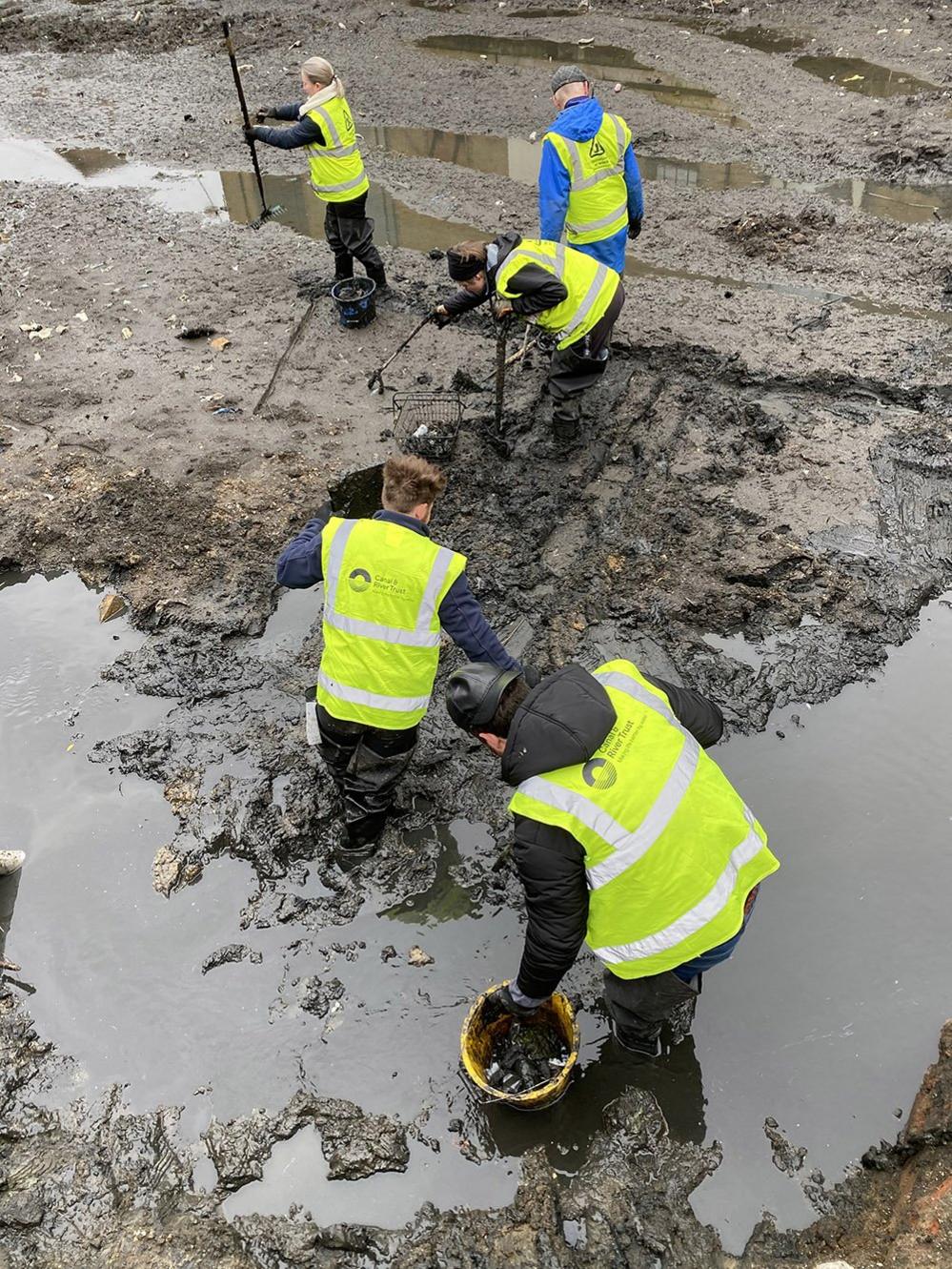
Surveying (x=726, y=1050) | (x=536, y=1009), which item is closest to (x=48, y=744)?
(x=536, y=1009)

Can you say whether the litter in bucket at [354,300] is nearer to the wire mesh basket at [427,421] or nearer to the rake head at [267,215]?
the wire mesh basket at [427,421]

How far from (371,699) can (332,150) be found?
577cm

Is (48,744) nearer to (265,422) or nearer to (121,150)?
(265,422)

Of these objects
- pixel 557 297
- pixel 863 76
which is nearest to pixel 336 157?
pixel 557 297

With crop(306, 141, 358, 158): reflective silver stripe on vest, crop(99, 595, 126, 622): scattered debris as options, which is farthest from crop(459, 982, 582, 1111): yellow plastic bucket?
crop(306, 141, 358, 158): reflective silver stripe on vest

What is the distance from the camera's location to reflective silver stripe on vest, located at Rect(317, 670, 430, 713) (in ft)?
12.2

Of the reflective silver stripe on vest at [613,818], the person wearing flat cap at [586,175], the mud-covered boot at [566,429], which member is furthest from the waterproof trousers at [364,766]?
the person wearing flat cap at [586,175]

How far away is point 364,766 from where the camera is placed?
3.99 meters

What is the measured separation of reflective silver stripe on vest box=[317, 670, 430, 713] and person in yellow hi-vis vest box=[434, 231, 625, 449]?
121 inches

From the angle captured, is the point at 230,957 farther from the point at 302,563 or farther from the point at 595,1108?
the point at 302,563

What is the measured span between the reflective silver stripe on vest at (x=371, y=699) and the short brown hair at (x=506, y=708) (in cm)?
107

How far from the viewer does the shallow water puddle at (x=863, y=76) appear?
1146 centimetres

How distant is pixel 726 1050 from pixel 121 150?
1326 centimetres

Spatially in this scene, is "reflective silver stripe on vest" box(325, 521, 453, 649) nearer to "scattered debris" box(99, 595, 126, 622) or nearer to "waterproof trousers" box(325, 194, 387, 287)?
"scattered debris" box(99, 595, 126, 622)
